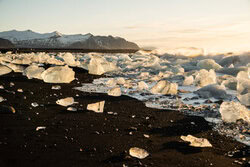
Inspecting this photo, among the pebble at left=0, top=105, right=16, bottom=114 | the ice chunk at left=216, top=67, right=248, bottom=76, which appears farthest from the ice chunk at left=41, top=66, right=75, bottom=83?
the ice chunk at left=216, top=67, right=248, bottom=76

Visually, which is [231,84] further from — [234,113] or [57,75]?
[57,75]

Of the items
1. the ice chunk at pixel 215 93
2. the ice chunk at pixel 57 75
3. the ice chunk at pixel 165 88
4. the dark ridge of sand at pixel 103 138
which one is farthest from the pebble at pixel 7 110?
the ice chunk at pixel 215 93

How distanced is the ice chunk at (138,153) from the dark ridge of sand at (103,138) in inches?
1.9

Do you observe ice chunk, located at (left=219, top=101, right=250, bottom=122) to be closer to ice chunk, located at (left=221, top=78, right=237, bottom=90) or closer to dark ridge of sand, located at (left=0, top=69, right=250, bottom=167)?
dark ridge of sand, located at (left=0, top=69, right=250, bottom=167)

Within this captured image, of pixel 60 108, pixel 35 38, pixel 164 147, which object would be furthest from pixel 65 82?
pixel 35 38

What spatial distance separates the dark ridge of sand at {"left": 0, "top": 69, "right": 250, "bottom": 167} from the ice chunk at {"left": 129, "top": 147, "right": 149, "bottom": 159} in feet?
0.16

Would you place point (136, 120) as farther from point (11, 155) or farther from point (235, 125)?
point (11, 155)

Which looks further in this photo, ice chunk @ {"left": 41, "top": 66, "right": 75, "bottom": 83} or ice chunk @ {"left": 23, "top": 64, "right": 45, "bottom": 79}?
ice chunk @ {"left": 23, "top": 64, "right": 45, "bottom": 79}

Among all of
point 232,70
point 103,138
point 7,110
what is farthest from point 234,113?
point 232,70

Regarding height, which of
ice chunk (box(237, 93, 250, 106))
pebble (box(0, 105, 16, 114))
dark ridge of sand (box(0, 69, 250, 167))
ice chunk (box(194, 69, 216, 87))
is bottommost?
dark ridge of sand (box(0, 69, 250, 167))

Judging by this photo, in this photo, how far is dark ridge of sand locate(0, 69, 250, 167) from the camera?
1.94 m

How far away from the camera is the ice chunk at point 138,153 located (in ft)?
6.62

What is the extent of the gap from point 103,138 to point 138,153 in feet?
1.71

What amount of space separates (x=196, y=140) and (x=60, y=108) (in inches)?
82.8
